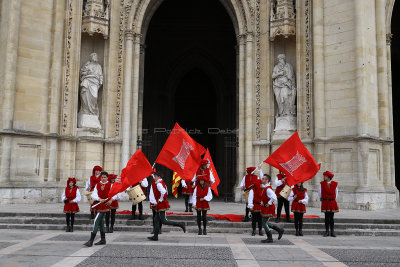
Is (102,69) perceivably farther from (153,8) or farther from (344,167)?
(344,167)

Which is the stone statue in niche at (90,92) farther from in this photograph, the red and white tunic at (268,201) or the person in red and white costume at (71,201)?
the red and white tunic at (268,201)

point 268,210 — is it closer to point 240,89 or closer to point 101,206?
point 101,206

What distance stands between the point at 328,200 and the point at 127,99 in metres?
10.7

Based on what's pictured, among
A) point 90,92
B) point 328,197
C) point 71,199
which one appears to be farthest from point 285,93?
point 71,199

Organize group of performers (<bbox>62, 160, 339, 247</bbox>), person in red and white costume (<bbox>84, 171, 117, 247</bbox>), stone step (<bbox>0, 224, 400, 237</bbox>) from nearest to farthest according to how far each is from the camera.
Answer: person in red and white costume (<bbox>84, 171, 117, 247</bbox>) → group of performers (<bbox>62, 160, 339, 247</bbox>) → stone step (<bbox>0, 224, 400, 237</bbox>)

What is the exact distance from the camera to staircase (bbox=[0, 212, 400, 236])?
1136cm

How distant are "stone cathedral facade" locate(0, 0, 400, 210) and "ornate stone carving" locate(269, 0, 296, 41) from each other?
0.04m

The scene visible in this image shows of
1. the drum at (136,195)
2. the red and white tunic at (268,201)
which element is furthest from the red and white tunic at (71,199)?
the red and white tunic at (268,201)

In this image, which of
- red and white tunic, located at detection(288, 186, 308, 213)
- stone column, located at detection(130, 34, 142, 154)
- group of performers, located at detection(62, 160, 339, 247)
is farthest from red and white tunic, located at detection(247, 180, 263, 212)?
stone column, located at detection(130, 34, 142, 154)

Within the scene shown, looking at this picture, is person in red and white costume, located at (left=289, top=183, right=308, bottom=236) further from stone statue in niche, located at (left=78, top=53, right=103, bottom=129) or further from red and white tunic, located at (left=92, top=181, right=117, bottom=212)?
stone statue in niche, located at (left=78, top=53, right=103, bottom=129)

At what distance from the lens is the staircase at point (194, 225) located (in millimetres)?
11359

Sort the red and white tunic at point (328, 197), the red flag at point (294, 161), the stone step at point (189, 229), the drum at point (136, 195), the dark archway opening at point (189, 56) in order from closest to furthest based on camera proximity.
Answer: the red flag at point (294, 161), the red and white tunic at point (328, 197), the stone step at point (189, 229), the drum at point (136, 195), the dark archway opening at point (189, 56)

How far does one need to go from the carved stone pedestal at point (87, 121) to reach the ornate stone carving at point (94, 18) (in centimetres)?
365

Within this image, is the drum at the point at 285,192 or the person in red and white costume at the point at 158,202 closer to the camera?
the person in red and white costume at the point at 158,202
